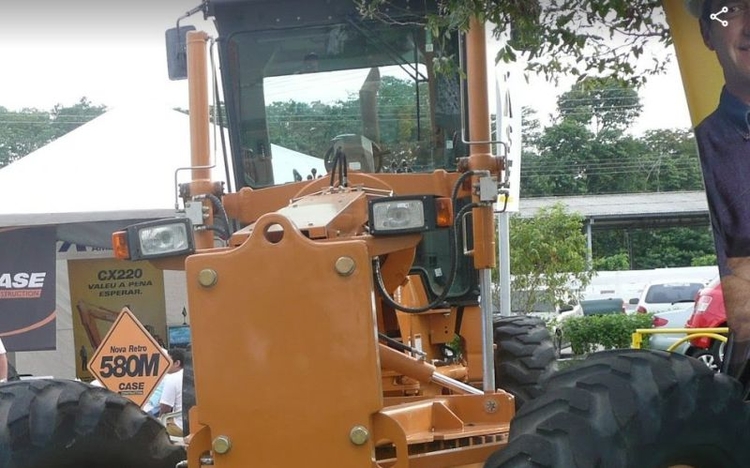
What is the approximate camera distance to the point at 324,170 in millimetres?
6996

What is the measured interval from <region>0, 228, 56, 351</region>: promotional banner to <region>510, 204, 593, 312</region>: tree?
61.4 feet

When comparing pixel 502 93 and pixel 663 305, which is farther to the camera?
pixel 663 305

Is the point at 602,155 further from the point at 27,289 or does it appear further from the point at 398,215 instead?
the point at 398,215

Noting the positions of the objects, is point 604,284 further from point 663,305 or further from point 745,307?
point 745,307

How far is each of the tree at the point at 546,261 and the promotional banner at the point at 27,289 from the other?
18702 mm

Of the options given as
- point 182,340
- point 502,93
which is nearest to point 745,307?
point 502,93

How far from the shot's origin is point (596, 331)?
90.0 ft

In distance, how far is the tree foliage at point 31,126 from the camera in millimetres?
61000

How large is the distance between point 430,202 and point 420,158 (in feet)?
7.37

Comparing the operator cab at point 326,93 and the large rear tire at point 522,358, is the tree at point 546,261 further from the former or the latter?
the operator cab at point 326,93

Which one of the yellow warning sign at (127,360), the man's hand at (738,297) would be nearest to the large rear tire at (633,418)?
the man's hand at (738,297)

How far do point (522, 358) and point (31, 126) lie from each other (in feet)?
191

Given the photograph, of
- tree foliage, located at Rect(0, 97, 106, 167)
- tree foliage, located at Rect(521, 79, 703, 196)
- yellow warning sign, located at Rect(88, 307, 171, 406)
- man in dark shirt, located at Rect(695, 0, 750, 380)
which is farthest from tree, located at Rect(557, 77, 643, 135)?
man in dark shirt, located at Rect(695, 0, 750, 380)

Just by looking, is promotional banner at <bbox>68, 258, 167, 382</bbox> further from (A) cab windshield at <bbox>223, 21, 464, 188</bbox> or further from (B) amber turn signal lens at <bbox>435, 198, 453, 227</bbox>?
(B) amber turn signal lens at <bbox>435, 198, 453, 227</bbox>
